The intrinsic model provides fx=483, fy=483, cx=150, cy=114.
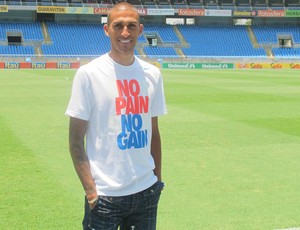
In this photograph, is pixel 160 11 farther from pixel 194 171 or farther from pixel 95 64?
pixel 95 64

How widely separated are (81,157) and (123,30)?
0.89m

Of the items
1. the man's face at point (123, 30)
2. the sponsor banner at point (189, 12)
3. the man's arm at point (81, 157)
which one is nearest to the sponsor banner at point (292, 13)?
the sponsor banner at point (189, 12)

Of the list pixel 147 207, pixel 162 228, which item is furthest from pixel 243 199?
pixel 147 207

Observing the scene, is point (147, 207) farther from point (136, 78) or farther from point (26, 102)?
point (26, 102)

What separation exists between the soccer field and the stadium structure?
122ft

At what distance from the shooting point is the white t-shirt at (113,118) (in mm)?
3121

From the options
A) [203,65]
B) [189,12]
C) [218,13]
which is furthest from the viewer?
[218,13]

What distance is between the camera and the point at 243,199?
21.7 ft

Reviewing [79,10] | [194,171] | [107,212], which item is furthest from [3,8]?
[107,212]

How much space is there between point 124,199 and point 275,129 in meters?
9.66

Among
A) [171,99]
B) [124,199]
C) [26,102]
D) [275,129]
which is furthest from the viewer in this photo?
[171,99]

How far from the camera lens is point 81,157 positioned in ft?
10.5

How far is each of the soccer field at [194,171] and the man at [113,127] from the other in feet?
8.21

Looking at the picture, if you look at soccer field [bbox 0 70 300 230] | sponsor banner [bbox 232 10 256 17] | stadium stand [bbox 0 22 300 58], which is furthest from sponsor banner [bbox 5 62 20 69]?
soccer field [bbox 0 70 300 230]
